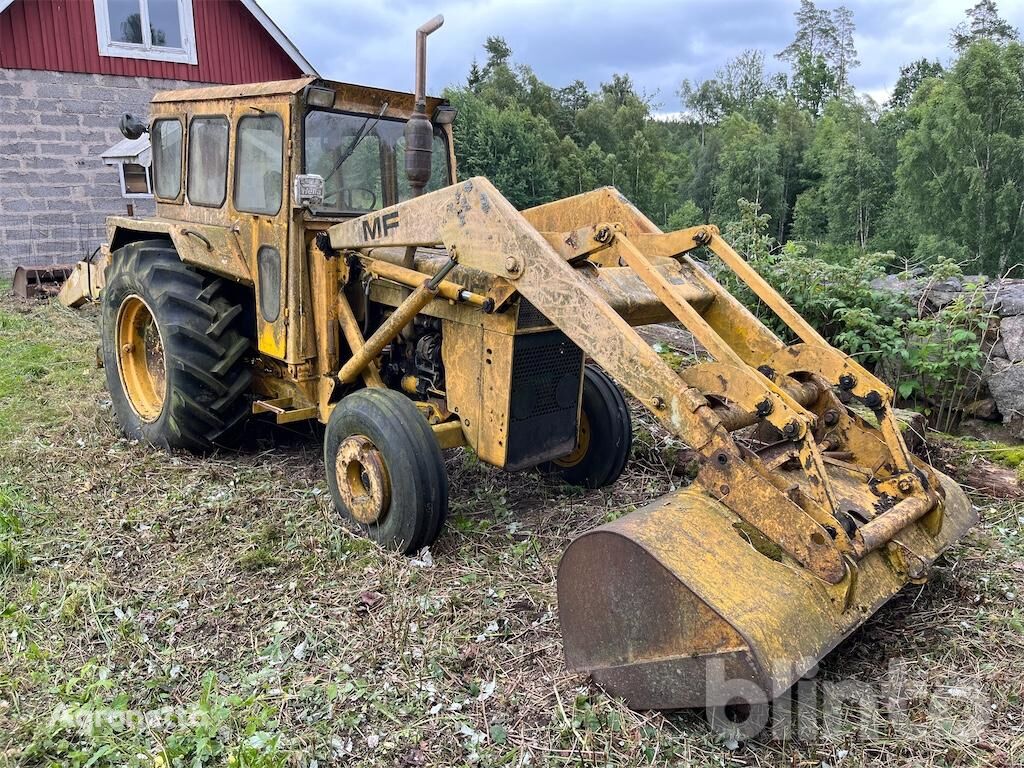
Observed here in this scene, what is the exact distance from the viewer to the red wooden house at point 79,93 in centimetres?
1057

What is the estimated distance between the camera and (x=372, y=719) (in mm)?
2729

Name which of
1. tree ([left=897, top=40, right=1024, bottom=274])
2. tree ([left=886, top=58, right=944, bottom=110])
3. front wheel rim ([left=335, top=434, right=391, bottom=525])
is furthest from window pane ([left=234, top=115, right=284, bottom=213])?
tree ([left=886, top=58, right=944, bottom=110])

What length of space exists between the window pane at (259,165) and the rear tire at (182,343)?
0.62 metres

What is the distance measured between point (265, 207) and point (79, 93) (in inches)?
344

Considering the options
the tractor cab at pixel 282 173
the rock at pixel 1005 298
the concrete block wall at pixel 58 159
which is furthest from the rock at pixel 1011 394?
the concrete block wall at pixel 58 159

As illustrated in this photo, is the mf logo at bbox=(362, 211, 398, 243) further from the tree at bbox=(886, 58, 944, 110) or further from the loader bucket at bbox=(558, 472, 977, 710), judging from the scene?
the tree at bbox=(886, 58, 944, 110)

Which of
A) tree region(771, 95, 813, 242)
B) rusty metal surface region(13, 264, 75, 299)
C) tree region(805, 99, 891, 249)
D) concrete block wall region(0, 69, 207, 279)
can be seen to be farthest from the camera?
tree region(771, 95, 813, 242)

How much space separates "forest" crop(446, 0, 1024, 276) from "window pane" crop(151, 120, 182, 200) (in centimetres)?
→ 1363

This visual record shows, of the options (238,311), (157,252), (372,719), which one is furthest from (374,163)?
(372,719)

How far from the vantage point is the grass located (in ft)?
8.44

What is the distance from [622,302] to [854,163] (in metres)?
28.4

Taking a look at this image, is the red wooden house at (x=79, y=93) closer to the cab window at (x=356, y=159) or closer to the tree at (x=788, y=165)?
the cab window at (x=356, y=159)

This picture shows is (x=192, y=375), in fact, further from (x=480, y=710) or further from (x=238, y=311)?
(x=480, y=710)

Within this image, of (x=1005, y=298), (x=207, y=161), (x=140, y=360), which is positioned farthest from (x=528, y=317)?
(x=1005, y=298)
